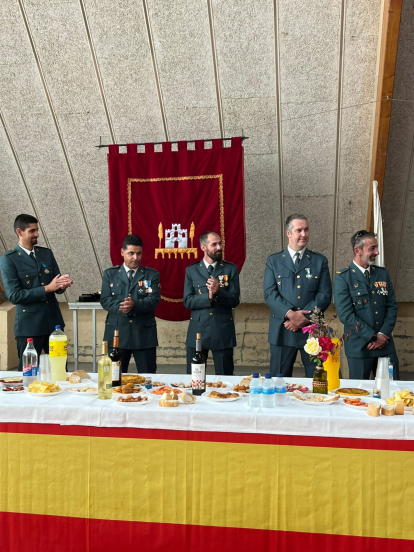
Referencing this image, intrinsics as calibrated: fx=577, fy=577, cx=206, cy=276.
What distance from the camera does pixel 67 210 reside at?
20.6 feet

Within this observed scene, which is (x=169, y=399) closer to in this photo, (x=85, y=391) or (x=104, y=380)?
(x=104, y=380)

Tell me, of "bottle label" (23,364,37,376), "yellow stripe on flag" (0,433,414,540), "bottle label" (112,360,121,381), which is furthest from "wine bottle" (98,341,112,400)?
"bottle label" (23,364,37,376)

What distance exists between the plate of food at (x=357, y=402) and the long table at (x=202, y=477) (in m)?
0.03

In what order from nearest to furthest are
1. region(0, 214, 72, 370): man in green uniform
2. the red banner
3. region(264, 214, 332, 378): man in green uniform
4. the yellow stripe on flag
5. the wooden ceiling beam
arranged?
the yellow stripe on flag
region(264, 214, 332, 378): man in green uniform
region(0, 214, 72, 370): man in green uniform
the wooden ceiling beam
the red banner

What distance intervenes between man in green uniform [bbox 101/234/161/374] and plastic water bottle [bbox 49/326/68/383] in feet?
3.11

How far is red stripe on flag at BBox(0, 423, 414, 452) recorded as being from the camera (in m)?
2.19

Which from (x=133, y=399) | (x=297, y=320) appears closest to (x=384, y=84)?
(x=297, y=320)

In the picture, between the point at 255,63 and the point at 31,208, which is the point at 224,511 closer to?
the point at 255,63

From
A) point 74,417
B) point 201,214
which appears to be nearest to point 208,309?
point 201,214

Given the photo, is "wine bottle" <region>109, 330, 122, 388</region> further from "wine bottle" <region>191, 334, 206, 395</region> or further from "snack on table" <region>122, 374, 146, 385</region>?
"wine bottle" <region>191, 334, 206, 395</region>

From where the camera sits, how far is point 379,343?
12.2ft

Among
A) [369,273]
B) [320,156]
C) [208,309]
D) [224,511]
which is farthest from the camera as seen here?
[320,156]

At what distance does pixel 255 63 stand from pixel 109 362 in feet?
11.4

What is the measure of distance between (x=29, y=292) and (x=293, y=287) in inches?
73.5
